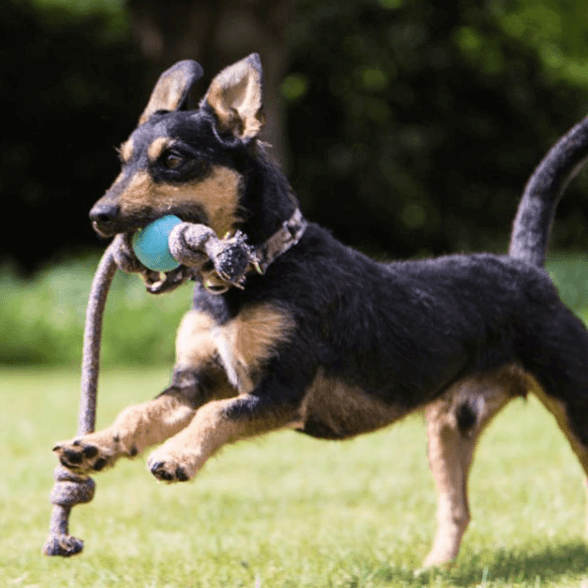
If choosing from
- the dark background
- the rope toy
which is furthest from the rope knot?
the dark background

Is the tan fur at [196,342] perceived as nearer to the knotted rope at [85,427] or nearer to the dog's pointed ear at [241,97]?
the knotted rope at [85,427]

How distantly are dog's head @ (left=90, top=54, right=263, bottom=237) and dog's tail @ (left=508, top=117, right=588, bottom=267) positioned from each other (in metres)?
1.85

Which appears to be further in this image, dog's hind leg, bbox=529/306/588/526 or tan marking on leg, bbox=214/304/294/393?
dog's hind leg, bbox=529/306/588/526

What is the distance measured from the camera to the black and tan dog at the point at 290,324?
3883mm

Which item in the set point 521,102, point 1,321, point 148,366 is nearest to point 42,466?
point 148,366

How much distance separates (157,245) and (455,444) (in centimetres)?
231

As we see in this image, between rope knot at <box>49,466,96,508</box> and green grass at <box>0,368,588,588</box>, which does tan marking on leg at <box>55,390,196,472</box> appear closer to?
rope knot at <box>49,466,96,508</box>

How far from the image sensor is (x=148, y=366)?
49.0ft

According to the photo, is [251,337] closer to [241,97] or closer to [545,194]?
[241,97]

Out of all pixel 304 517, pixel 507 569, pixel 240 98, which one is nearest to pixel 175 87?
pixel 240 98

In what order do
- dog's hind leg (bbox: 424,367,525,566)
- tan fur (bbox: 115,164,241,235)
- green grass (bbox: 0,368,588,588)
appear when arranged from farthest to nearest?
dog's hind leg (bbox: 424,367,525,566) < green grass (bbox: 0,368,588,588) < tan fur (bbox: 115,164,241,235)

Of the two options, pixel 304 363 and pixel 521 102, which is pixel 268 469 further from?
pixel 521 102

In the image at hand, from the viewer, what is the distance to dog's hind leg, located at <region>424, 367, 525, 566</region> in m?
5.12

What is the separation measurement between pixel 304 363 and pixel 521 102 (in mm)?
22276
